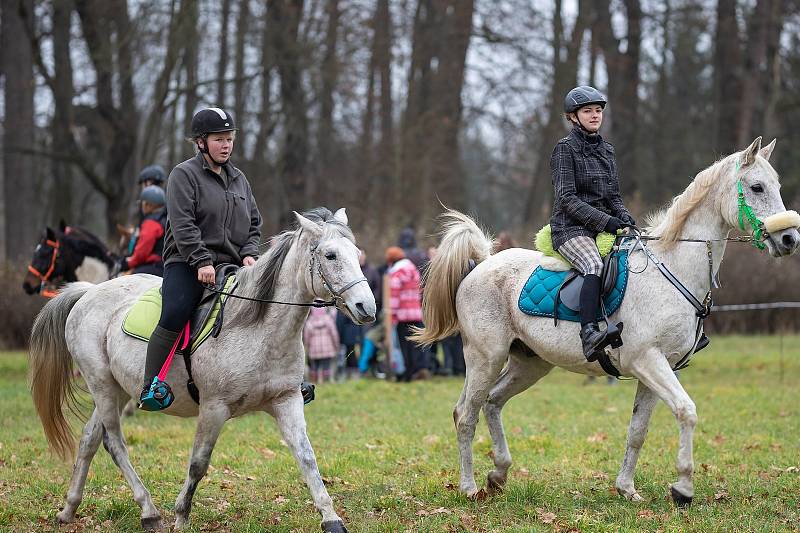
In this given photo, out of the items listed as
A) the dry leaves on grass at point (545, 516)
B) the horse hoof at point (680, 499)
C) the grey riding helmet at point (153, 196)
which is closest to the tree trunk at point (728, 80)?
the grey riding helmet at point (153, 196)

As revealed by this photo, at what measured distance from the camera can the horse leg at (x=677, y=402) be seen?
642cm

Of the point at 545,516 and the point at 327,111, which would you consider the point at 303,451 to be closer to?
the point at 545,516

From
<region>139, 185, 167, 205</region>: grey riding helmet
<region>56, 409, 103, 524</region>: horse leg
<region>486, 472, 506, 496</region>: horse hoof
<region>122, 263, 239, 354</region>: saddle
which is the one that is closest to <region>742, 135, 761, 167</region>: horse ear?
<region>486, 472, 506, 496</region>: horse hoof

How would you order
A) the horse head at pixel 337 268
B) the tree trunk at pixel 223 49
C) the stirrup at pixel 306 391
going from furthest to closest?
the tree trunk at pixel 223 49 → the stirrup at pixel 306 391 → the horse head at pixel 337 268

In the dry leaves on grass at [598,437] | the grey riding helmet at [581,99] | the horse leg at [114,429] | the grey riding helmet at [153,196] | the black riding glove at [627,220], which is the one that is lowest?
the dry leaves on grass at [598,437]

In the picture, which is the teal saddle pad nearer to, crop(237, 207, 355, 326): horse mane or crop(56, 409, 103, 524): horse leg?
crop(237, 207, 355, 326): horse mane

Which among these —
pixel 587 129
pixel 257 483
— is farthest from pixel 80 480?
pixel 587 129

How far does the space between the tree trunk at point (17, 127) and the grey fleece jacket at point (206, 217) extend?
650 inches

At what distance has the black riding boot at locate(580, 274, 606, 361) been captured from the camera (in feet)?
22.1

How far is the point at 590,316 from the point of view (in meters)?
6.79

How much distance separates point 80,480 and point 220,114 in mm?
2789

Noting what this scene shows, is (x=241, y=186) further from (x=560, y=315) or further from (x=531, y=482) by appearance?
(x=531, y=482)

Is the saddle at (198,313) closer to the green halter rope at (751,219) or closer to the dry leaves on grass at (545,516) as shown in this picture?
the dry leaves on grass at (545,516)

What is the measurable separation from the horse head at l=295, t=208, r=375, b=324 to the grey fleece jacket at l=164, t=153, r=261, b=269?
678 mm
